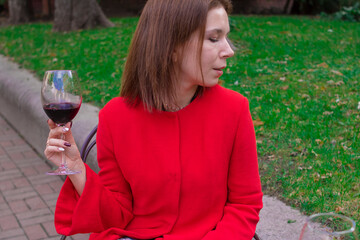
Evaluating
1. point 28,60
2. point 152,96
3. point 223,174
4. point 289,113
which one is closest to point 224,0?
point 152,96

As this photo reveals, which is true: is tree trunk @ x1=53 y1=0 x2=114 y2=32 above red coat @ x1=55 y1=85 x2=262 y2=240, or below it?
below

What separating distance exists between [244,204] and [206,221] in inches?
7.2

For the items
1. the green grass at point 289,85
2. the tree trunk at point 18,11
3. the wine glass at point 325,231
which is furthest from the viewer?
the tree trunk at point 18,11

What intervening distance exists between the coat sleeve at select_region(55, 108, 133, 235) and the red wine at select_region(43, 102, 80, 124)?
25cm

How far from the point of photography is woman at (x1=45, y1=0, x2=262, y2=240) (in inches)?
77.0

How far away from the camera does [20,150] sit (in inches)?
225

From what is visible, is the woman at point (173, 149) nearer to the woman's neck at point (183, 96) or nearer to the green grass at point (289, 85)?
the woman's neck at point (183, 96)

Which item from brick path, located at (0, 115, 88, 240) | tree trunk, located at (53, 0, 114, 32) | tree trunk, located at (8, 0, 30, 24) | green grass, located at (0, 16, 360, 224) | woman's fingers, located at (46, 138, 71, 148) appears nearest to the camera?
woman's fingers, located at (46, 138, 71, 148)

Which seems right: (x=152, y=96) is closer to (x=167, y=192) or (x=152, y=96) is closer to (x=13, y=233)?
(x=167, y=192)

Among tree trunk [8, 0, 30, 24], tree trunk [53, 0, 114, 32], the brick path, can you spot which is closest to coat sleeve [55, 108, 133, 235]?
the brick path

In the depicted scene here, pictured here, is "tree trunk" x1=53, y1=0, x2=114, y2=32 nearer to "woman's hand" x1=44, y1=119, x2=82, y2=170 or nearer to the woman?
the woman

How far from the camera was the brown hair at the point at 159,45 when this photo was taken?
6.25 ft

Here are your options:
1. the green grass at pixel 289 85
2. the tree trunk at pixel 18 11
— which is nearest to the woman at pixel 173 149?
the green grass at pixel 289 85

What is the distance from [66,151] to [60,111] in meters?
0.17
